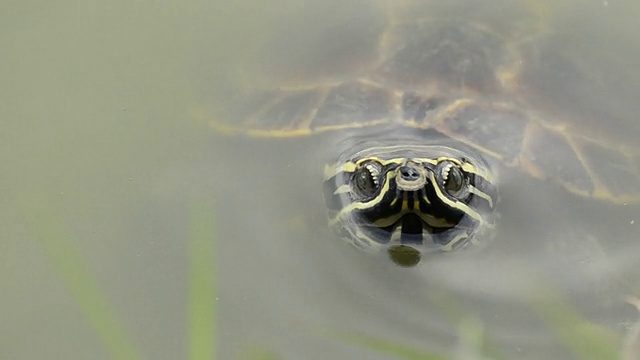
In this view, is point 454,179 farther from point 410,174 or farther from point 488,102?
point 488,102

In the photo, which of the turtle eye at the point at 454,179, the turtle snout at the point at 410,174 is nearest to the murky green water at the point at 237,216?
the turtle eye at the point at 454,179

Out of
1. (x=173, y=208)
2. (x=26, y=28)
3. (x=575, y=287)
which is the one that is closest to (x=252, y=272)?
(x=173, y=208)

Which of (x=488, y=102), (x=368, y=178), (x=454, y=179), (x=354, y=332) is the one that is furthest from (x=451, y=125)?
(x=354, y=332)

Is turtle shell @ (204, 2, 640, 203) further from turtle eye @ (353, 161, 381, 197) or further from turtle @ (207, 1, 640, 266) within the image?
turtle eye @ (353, 161, 381, 197)

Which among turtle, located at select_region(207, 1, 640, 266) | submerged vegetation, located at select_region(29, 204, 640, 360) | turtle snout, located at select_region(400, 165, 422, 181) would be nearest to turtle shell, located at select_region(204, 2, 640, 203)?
turtle, located at select_region(207, 1, 640, 266)

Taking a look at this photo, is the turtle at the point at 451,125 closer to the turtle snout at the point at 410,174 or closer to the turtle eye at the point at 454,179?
the turtle eye at the point at 454,179

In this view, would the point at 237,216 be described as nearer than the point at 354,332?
No
